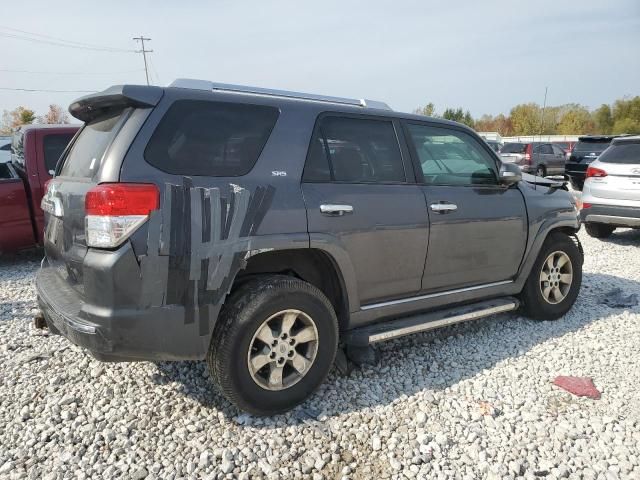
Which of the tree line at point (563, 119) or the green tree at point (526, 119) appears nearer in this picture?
the tree line at point (563, 119)

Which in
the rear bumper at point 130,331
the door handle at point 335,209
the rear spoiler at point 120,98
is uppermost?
the rear spoiler at point 120,98

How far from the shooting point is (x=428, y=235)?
3.42 metres

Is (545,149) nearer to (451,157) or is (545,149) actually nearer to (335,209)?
(451,157)

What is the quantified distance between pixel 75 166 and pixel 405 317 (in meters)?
2.49

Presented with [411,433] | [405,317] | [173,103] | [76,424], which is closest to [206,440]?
[76,424]

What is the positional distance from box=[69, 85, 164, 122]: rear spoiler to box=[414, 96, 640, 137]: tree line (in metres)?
47.6

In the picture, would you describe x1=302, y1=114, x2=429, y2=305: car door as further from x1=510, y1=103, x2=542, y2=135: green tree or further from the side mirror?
x1=510, y1=103, x2=542, y2=135: green tree

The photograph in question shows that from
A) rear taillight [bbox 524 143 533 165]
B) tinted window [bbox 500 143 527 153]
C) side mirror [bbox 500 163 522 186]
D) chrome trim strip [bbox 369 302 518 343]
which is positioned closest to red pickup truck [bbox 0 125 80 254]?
chrome trim strip [bbox 369 302 518 343]

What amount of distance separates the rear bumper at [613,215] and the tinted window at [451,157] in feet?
14.7

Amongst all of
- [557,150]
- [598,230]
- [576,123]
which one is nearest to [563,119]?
[576,123]

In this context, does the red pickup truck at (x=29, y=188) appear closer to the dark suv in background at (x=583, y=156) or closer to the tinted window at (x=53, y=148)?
the tinted window at (x=53, y=148)

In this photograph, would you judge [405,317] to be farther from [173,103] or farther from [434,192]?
[173,103]

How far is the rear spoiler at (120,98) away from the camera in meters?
2.53

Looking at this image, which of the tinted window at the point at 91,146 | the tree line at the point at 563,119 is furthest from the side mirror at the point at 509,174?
the tree line at the point at 563,119
